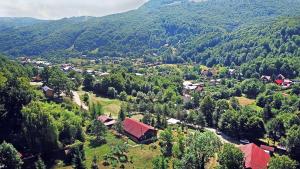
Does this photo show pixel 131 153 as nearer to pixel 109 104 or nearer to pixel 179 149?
pixel 179 149

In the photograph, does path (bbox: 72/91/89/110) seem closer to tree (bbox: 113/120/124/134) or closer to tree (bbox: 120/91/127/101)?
tree (bbox: 120/91/127/101)

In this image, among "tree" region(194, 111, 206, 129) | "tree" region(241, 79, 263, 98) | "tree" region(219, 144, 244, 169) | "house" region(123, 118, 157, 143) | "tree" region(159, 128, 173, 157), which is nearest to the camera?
"tree" region(219, 144, 244, 169)

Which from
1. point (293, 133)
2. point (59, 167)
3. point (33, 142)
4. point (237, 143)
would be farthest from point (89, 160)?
point (293, 133)

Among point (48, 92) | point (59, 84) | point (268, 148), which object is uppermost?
point (59, 84)

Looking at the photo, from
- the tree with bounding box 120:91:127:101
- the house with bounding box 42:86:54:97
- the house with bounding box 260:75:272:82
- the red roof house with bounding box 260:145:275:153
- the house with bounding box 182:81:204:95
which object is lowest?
the house with bounding box 182:81:204:95

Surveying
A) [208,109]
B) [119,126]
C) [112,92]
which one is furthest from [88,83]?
[208,109]

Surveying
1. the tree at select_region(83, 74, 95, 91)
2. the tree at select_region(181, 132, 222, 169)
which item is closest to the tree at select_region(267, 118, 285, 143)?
the tree at select_region(181, 132, 222, 169)

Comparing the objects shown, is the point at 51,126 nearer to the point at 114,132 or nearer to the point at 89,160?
the point at 89,160
